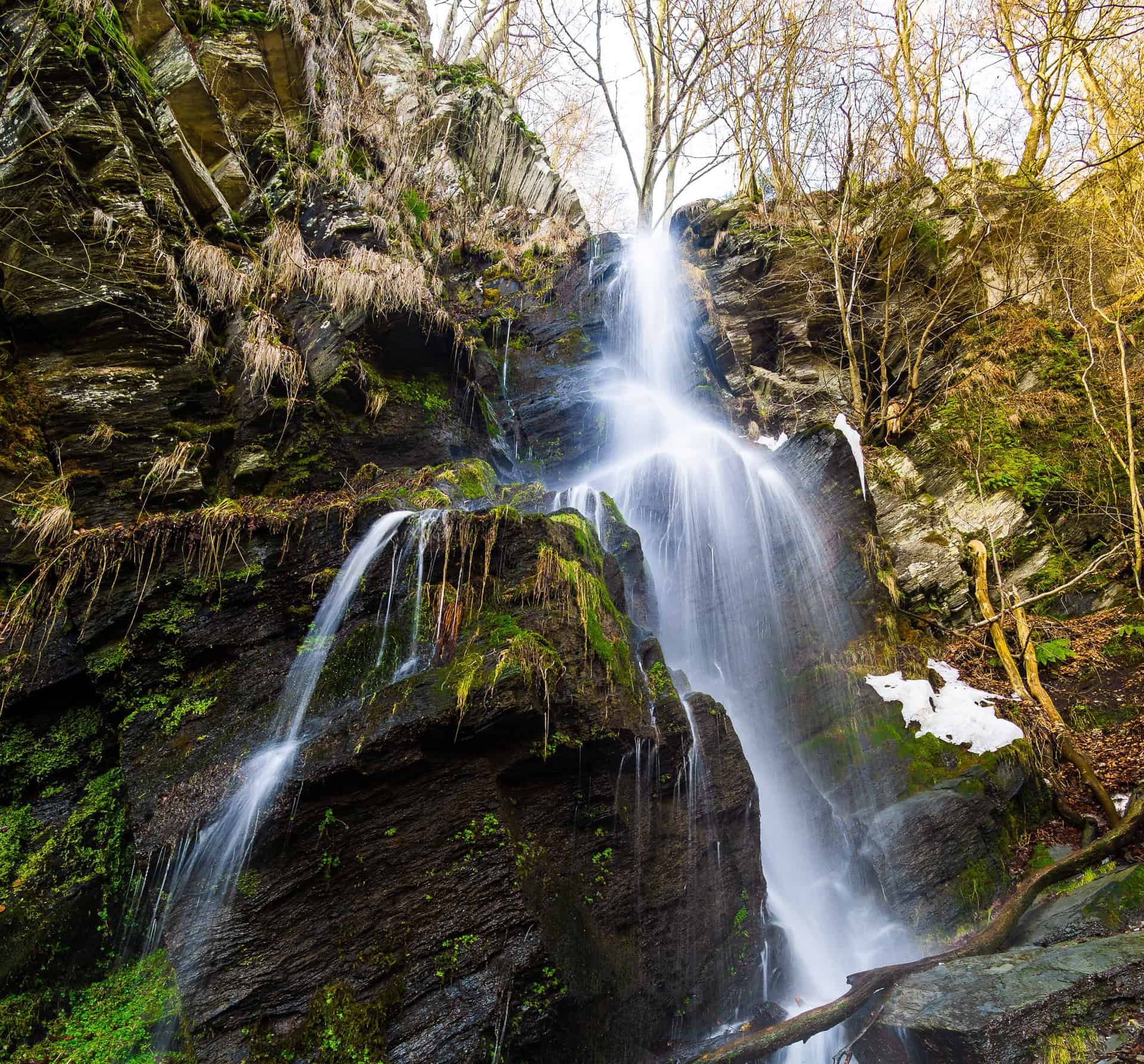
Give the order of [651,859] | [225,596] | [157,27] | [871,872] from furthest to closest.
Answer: [157,27] → [871,872] → [225,596] → [651,859]

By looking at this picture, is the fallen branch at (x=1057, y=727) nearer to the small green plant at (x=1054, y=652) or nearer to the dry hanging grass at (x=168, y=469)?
the small green plant at (x=1054, y=652)

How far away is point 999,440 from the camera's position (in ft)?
31.3

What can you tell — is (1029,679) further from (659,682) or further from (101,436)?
(101,436)

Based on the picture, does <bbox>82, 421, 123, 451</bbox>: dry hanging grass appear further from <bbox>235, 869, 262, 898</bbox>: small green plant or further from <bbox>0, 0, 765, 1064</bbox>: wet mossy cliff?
<bbox>235, 869, 262, 898</bbox>: small green plant

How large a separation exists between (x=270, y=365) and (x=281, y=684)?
4108 millimetres

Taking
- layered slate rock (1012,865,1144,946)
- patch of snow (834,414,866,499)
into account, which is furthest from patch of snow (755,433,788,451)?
layered slate rock (1012,865,1144,946)

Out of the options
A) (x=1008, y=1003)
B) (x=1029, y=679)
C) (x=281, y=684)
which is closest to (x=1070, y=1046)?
(x=1008, y=1003)

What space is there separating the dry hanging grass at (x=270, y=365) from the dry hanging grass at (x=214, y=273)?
70cm

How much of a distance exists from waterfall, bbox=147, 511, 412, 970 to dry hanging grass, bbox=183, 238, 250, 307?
5509 millimetres

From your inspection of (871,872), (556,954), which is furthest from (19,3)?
(871,872)

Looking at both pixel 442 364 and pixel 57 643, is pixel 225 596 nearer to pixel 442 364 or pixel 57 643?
pixel 57 643

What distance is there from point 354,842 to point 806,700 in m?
5.54

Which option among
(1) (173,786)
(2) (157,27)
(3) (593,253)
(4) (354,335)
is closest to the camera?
(1) (173,786)

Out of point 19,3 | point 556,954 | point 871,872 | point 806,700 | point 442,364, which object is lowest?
point 871,872
